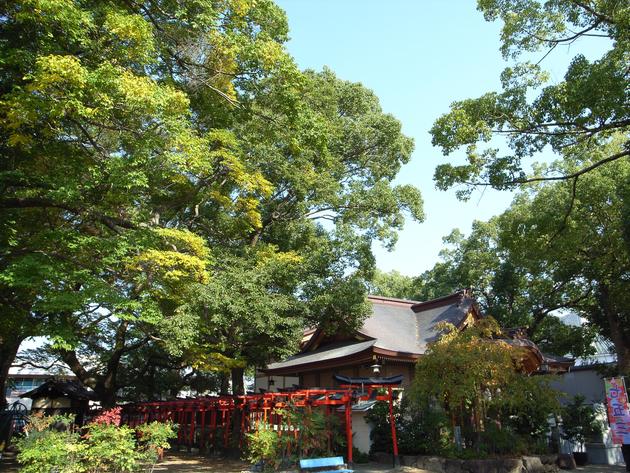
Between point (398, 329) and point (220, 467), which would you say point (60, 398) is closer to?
point (220, 467)

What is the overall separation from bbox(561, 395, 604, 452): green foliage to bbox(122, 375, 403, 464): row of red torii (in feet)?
21.6

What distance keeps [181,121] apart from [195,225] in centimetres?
789

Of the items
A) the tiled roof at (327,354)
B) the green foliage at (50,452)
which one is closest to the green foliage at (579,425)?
the tiled roof at (327,354)

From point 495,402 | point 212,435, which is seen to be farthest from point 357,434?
point 212,435

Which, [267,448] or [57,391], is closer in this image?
[267,448]

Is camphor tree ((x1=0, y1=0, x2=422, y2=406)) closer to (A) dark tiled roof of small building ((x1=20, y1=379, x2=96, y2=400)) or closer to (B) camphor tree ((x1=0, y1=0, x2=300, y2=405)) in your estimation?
(B) camphor tree ((x1=0, y1=0, x2=300, y2=405))

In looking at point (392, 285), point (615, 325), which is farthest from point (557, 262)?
point (392, 285)

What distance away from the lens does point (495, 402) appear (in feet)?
41.1

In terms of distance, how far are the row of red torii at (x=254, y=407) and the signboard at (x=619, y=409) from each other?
5.74 m

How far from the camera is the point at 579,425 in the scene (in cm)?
1647

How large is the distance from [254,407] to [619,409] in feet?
35.0

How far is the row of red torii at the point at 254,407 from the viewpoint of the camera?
12883 mm

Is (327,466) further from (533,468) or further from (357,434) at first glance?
(533,468)

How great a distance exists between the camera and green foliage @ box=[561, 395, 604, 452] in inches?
645
